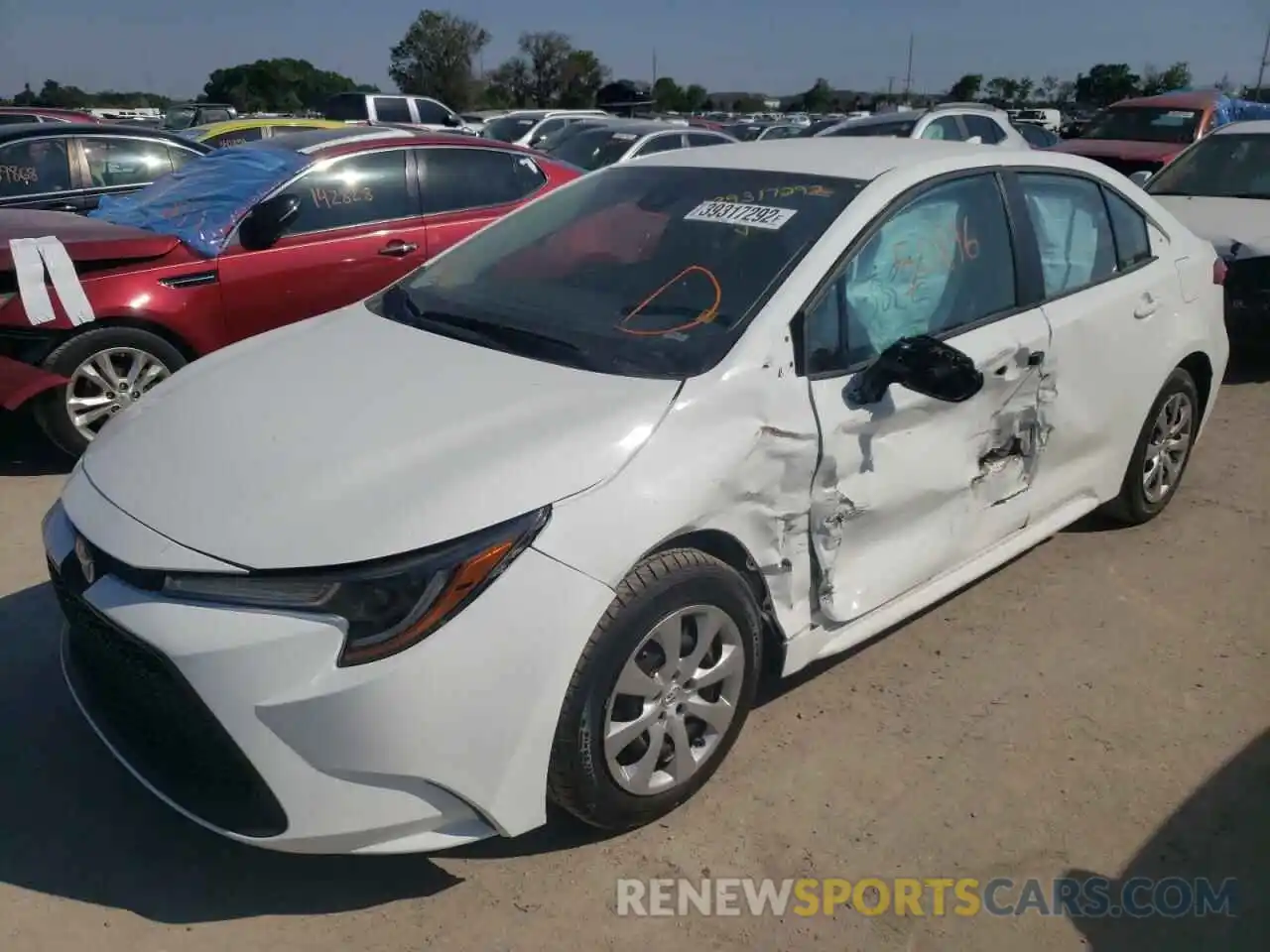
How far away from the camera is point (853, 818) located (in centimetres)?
283

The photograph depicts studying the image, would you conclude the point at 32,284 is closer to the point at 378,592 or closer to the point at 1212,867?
the point at 378,592

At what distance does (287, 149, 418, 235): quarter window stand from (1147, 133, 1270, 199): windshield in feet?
17.5

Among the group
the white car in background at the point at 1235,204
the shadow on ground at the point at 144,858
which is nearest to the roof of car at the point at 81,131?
the shadow on ground at the point at 144,858

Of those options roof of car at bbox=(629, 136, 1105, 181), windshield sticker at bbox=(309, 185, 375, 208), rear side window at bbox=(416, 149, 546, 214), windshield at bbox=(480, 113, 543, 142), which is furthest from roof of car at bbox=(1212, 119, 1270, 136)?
windshield at bbox=(480, 113, 543, 142)

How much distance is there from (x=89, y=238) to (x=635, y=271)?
3.25m

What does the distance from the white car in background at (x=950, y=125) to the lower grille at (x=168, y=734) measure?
37.0ft

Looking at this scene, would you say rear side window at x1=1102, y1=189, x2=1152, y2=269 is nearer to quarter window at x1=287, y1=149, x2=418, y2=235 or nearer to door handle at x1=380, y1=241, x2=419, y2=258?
door handle at x1=380, y1=241, x2=419, y2=258

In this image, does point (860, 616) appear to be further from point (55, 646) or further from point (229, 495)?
point (55, 646)

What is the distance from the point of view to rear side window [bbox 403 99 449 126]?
19734mm

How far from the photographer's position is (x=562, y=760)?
2.44 meters

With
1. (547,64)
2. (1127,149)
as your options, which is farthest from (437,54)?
(1127,149)

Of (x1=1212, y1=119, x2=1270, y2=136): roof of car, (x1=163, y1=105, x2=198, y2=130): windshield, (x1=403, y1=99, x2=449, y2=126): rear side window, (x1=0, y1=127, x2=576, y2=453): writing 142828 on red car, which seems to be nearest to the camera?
(x1=0, y1=127, x2=576, y2=453): writing 142828 on red car

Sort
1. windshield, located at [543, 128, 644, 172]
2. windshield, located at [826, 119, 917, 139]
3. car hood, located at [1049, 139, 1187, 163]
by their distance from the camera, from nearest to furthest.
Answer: car hood, located at [1049, 139, 1187, 163], windshield, located at [826, 119, 917, 139], windshield, located at [543, 128, 644, 172]

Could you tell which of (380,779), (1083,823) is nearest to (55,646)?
(380,779)
